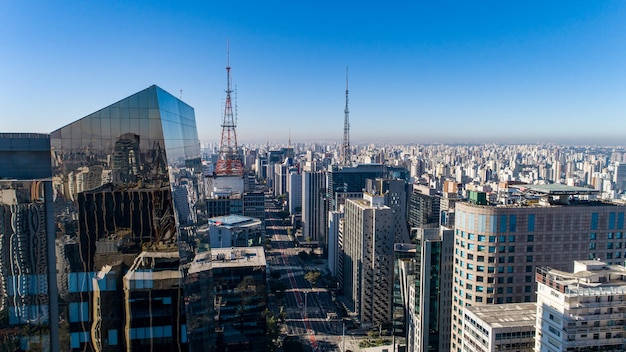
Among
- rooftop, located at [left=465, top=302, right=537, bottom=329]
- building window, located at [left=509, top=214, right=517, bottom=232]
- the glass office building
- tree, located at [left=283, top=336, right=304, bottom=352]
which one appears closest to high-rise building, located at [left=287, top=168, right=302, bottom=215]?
tree, located at [left=283, top=336, right=304, bottom=352]

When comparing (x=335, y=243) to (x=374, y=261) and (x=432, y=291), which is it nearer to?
(x=374, y=261)

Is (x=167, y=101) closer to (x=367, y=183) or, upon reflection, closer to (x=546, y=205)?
(x=546, y=205)

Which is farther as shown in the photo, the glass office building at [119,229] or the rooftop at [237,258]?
the rooftop at [237,258]

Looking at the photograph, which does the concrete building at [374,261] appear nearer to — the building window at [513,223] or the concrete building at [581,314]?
the building window at [513,223]

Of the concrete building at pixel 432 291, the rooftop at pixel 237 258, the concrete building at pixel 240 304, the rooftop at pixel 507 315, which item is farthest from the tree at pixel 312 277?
the rooftop at pixel 507 315

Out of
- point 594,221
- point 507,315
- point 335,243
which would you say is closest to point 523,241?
point 594,221

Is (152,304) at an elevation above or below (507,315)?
above

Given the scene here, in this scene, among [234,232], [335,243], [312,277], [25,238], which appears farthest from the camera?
[335,243]

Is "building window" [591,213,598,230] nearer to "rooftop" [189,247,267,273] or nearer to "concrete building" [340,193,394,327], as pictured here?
"rooftop" [189,247,267,273]
